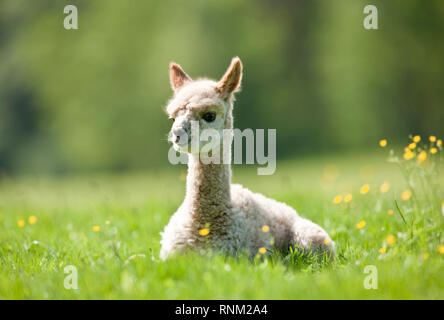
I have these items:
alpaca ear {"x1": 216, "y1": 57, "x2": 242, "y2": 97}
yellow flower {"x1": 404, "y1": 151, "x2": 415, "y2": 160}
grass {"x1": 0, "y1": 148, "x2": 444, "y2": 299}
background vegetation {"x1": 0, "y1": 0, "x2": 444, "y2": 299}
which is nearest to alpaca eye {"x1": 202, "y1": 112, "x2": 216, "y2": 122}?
alpaca ear {"x1": 216, "y1": 57, "x2": 242, "y2": 97}

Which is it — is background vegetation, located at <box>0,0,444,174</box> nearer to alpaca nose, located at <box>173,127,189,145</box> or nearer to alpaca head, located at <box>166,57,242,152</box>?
alpaca head, located at <box>166,57,242,152</box>

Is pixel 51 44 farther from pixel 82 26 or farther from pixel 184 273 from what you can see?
pixel 184 273

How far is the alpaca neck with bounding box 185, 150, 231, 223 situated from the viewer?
4.34m

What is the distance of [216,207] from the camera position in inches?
171

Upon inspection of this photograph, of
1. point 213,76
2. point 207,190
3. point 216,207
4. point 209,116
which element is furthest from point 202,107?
point 213,76

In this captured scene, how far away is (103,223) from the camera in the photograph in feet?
21.5

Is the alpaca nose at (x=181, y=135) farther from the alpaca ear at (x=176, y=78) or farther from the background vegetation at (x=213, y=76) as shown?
the background vegetation at (x=213, y=76)

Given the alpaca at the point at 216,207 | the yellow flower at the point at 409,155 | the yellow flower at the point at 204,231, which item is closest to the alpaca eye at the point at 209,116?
the alpaca at the point at 216,207

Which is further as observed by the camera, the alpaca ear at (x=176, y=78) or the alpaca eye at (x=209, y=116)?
the alpaca ear at (x=176, y=78)

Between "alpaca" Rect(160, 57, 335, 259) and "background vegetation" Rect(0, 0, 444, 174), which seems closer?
"alpaca" Rect(160, 57, 335, 259)

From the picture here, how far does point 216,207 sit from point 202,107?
35.1 inches

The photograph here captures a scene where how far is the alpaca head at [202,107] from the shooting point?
4160 mm

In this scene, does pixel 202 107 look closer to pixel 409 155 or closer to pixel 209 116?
pixel 209 116
